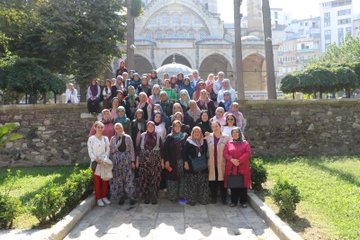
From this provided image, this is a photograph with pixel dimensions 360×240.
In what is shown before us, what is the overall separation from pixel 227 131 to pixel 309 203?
1977 mm

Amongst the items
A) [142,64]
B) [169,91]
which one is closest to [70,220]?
[169,91]

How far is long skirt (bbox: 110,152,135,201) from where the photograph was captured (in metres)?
7.52

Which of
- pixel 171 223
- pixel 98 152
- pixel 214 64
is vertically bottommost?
pixel 171 223

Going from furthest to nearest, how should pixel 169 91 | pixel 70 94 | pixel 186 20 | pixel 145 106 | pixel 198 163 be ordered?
pixel 186 20
pixel 70 94
pixel 169 91
pixel 145 106
pixel 198 163

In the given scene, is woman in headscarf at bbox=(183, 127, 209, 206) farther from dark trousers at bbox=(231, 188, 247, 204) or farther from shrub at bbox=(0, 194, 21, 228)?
shrub at bbox=(0, 194, 21, 228)

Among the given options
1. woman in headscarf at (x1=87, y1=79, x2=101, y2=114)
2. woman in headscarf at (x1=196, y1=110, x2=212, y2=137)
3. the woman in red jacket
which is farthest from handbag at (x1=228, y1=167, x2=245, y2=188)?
woman in headscarf at (x1=87, y1=79, x2=101, y2=114)

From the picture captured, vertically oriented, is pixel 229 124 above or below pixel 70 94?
below

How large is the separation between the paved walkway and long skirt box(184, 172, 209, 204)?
0.16 metres

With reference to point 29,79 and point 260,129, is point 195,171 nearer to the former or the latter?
point 260,129

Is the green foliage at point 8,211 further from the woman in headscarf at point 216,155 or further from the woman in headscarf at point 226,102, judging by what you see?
the woman in headscarf at point 226,102

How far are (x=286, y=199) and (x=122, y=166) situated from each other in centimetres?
304

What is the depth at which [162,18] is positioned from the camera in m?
48.8

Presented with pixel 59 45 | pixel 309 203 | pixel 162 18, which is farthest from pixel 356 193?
pixel 162 18

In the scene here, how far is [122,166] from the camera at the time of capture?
7523mm
